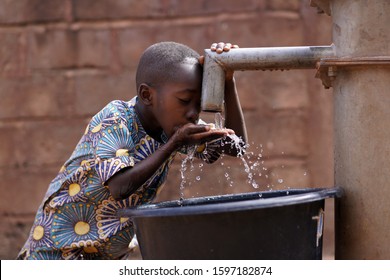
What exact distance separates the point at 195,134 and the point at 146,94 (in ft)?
1.42

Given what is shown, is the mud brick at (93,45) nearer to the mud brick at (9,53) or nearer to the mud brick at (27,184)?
the mud brick at (9,53)

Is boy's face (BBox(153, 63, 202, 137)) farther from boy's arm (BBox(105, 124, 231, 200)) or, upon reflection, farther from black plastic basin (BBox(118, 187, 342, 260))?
black plastic basin (BBox(118, 187, 342, 260))

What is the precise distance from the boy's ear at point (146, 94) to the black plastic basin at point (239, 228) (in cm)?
62

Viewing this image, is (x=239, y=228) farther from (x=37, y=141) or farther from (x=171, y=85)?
(x=37, y=141)

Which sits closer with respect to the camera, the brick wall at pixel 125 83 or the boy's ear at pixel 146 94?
the boy's ear at pixel 146 94

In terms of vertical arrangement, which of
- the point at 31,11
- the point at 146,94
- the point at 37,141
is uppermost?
the point at 31,11

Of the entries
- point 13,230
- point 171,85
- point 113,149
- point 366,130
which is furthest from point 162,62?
point 13,230

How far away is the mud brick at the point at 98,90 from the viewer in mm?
5473

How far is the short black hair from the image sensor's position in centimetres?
293

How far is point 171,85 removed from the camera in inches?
115

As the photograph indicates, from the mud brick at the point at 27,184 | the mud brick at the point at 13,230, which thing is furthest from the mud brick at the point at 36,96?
the mud brick at the point at 13,230

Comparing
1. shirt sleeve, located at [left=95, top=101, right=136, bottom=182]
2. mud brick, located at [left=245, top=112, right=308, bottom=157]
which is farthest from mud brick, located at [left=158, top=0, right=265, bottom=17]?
shirt sleeve, located at [left=95, top=101, right=136, bottom=182]

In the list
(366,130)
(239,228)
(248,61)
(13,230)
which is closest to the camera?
(239,228)
